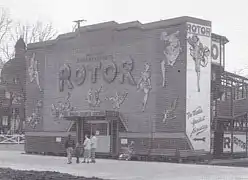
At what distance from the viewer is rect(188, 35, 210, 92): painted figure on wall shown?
119 ft

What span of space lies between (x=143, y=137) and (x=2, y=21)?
A: 139ft

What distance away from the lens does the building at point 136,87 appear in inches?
1417

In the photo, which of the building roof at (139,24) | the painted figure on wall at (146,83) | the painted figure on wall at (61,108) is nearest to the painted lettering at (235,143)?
the painted figure on wall at (146,83)

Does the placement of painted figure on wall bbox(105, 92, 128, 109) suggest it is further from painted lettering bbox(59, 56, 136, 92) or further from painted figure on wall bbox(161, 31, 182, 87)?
painted figure on wall bbox(161, 31, 182, 87)

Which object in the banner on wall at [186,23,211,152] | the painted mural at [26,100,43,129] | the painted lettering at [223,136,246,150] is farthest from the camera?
the painted mural at [26,100,43,129]

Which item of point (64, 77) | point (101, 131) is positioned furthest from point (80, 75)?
point (101, 131)

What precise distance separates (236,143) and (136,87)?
9395 millimetres

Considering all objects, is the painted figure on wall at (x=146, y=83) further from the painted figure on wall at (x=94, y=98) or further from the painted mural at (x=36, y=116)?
the painted mural at (x=36, y=116)

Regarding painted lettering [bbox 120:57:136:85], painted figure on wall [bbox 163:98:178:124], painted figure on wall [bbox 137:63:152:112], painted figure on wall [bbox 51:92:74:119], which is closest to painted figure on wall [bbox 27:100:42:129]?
painted figure on wall [bbox 51:92:74:119]

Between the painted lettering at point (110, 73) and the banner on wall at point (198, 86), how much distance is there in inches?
249

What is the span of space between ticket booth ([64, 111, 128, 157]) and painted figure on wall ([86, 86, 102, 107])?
3.73 feet

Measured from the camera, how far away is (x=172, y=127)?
3609 centimetres

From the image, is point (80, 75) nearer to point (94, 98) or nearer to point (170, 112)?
point (94, 98)

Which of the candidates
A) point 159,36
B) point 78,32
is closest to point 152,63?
point 159,36
